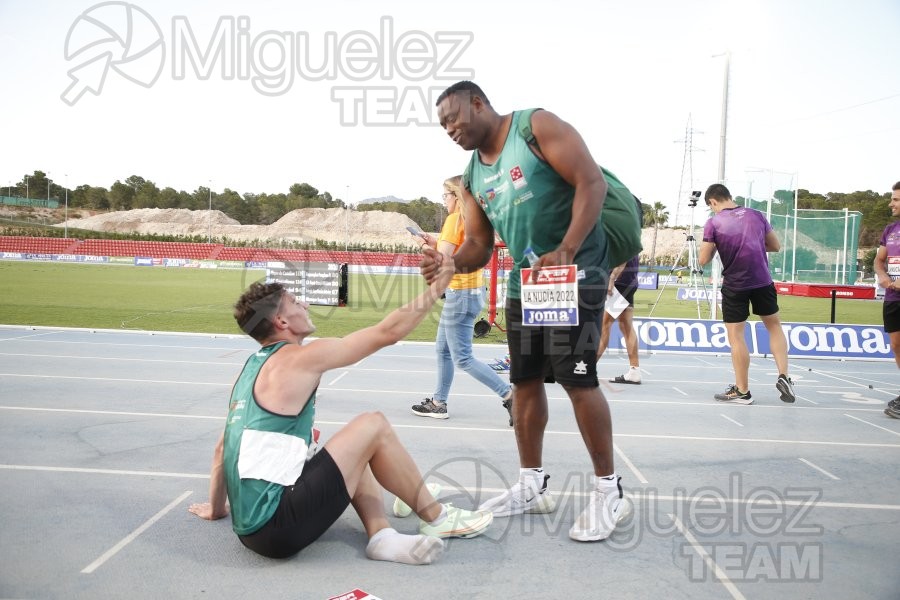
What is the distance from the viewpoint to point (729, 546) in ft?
8.92

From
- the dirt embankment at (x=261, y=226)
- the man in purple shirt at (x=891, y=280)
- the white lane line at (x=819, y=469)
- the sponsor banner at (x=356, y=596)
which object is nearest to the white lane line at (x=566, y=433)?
the white lane line at (x=819, y=469)

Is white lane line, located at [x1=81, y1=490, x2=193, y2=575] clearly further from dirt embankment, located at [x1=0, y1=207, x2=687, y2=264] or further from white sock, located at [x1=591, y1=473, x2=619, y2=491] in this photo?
dirt embankment, located at [x1=0, y1=207, x2=687, y2=264]

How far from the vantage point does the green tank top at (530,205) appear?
2854 millimetres

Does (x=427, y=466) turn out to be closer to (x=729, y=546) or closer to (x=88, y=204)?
(x=729, y=546)

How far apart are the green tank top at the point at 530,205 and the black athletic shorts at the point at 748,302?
3.75 metres

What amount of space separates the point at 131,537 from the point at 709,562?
97.1 inches

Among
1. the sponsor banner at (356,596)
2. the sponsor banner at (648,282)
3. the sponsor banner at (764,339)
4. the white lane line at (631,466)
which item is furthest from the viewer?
the sponsor banner at (648,282)

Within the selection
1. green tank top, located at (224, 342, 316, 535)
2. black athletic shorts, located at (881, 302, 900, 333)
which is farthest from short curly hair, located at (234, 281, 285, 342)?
black athletic shorts, located at (881, 302, 900, 333)

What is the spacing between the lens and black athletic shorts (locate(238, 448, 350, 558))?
7.75 ft

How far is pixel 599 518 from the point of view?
2.79m

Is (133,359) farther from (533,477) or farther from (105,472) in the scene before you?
(533,477)

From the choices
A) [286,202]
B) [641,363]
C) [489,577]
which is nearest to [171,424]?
[489,577]

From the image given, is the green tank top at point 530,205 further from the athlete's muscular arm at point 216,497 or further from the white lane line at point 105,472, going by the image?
the white lane line at point 105,472

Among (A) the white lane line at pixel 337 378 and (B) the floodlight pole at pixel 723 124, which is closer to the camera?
(A) the white lane line at pixel 337 378
